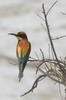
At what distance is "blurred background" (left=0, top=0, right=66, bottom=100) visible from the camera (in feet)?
8.68

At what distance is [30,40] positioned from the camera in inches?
127

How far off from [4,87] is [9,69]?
0.62 feet

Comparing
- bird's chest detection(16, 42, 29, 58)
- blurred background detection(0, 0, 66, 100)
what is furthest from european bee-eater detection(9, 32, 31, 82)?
blurred background detection(0, 0, 66, 100)

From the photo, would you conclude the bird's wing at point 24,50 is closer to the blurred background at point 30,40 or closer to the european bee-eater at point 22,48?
the european bee-eater at point 22,48

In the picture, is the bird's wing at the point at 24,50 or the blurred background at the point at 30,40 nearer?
the bird's wing at the point at 24,50

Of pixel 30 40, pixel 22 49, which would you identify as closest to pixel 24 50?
pixel 22 49

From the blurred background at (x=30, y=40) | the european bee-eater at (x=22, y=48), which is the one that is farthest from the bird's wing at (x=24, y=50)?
the blurred background at (x=30, y=40)

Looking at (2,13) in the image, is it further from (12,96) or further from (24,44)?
(24,44)

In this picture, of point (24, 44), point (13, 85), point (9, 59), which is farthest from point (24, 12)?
point (24, 44)

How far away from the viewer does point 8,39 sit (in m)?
3.38

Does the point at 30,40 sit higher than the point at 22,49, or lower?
lower

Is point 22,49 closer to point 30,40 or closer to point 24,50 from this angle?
point 24,50

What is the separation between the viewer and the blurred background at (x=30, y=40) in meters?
2.64

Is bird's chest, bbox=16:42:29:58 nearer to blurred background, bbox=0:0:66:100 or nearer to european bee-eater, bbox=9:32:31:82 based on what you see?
european bee-eater, bbox=9:32:31:82
